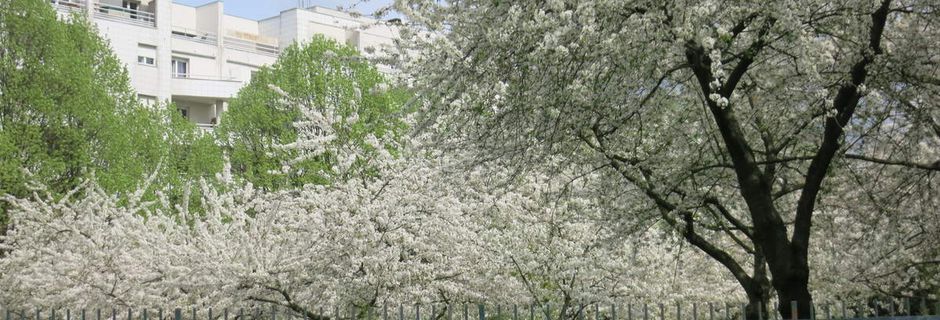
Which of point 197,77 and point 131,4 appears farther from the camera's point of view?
point 131,4

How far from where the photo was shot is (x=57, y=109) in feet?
88.2

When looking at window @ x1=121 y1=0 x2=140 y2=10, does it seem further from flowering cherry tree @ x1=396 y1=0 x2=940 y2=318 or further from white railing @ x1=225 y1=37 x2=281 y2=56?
flowering cherry tree @ x1=396 y1=0 x2=940 y2=318

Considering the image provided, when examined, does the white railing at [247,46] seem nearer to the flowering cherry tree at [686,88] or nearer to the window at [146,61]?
the window at [146,61]

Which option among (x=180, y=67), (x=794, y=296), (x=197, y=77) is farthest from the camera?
(x=180, y=67)

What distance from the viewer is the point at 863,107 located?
10.5 meters

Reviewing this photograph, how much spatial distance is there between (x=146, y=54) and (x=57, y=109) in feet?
69.3

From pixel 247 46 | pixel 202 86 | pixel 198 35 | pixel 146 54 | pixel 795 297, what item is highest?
pixel 198 35

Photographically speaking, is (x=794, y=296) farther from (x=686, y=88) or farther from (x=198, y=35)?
(x=198, y=35)

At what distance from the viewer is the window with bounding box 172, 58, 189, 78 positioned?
50.3 m

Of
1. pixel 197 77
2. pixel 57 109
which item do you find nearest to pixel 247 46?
pixel 197 77

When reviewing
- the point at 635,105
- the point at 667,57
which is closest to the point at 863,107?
the point at 635,105

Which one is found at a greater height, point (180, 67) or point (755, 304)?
point (180, 67)

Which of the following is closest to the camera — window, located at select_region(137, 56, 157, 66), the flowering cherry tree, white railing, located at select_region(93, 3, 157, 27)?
the flowering cherry tree

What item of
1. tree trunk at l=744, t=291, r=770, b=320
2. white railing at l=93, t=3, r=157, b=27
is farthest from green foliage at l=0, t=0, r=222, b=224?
white railing at l=93, t=3, r=157, b=27
